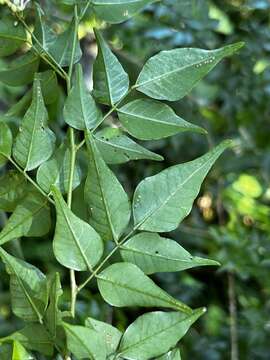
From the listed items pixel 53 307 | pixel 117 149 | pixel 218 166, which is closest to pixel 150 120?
pixel 117 149

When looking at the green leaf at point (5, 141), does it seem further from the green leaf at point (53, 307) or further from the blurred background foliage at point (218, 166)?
the blurred background foliage at point (218, 166)

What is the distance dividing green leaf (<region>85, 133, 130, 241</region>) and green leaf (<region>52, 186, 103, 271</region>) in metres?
0.02

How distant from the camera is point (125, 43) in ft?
3.55

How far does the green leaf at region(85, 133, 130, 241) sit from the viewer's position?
0.43m

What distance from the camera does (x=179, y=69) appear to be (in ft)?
1.52

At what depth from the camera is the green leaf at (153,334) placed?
41 cm

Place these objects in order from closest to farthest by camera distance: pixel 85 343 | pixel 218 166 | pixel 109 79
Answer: pixel 85 343, pixel 109 79, pixel 218 166

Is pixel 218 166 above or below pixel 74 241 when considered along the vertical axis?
below

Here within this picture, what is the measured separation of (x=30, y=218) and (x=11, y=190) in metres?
0.03

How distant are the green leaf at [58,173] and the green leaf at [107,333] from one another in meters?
0.09

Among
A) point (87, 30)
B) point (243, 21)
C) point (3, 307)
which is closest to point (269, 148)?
point (243, 21)

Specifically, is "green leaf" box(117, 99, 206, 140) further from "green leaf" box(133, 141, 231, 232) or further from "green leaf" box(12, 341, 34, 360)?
"green leaf" box(12, 341, 34, 360)

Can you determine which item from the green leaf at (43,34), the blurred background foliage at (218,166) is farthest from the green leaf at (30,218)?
the blurred background foliage at (218,166)

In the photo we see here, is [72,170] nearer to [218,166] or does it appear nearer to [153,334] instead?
[153,334]
